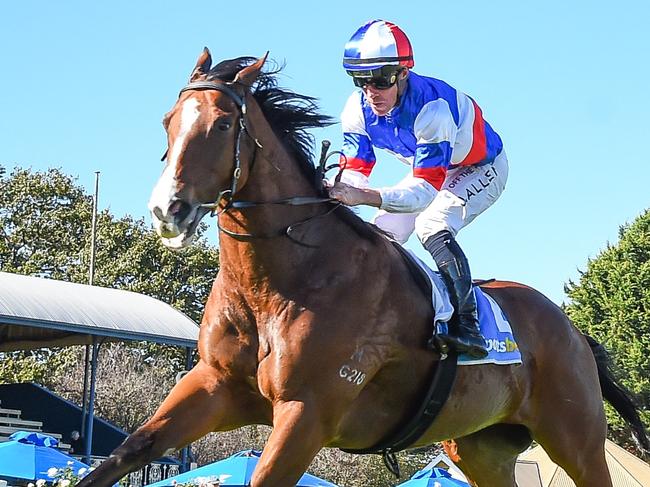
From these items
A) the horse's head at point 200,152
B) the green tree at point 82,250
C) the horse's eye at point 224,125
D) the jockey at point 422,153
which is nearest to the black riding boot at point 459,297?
the jockey at point 422,153

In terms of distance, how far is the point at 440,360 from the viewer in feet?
20.0

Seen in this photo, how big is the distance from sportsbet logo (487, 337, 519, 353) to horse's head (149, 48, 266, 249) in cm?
205

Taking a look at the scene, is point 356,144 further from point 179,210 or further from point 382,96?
point 179,210

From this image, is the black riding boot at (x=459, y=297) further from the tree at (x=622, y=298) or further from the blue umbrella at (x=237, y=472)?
the tree at (x=622, y=298)

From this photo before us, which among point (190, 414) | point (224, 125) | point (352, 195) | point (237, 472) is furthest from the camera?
point (237, 472)

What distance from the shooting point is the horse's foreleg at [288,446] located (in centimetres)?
512

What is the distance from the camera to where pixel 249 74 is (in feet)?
17.6

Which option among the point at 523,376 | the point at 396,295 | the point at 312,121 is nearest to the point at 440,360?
the point at 396,295

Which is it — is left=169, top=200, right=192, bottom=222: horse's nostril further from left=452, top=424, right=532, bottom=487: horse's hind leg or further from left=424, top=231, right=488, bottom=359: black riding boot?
left=452, top=424, right=532, bottom=487: horse's hind leg

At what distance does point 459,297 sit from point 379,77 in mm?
1360

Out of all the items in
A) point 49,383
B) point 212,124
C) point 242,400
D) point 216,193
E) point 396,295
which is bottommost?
point 49,383

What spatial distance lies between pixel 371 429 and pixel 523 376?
1483 mm

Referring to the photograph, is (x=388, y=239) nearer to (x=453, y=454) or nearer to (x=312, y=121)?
(x=312, y=121)

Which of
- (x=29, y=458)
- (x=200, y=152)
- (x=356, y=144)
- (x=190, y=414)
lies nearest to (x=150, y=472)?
(x=29, y=458)
